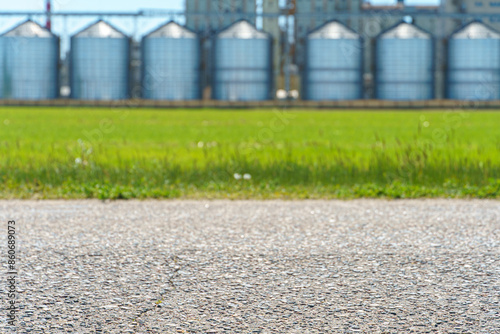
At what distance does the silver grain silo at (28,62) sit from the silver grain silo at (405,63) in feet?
103

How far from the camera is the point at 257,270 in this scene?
449 cm

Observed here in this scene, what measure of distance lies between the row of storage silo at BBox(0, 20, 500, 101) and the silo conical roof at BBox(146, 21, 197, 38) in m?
0.09

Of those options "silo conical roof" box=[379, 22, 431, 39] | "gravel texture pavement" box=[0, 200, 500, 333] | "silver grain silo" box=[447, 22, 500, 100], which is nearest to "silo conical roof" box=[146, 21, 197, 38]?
"silo conical roof" box=[379, 22, 431, 39]

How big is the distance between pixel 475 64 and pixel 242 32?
21.9 m

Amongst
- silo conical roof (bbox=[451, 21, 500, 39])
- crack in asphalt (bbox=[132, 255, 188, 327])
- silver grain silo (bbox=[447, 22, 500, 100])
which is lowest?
crack in asphalt (bbox=[132, 255, 188, 327])

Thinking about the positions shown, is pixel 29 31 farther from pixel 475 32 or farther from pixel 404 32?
pixel 475 32

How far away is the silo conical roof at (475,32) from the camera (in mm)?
63781

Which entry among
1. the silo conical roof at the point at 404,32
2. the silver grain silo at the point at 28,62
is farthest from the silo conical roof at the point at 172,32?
the silo conical roof at the point at 404,32

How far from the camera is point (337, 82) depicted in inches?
2571

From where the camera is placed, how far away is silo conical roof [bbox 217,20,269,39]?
64688 millimetres

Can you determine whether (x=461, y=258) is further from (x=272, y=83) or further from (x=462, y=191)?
(x=272, y=83)

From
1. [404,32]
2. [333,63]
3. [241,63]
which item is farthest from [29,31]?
[404,32]

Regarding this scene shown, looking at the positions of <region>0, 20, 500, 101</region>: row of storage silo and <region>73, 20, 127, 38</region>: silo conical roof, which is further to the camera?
<region>73, 20, 127, 38</region>: silo conical roof

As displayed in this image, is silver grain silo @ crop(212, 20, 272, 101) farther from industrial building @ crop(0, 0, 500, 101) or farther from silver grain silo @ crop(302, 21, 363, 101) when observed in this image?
silver grain silo @ crop(302, 21, 363, 101)
